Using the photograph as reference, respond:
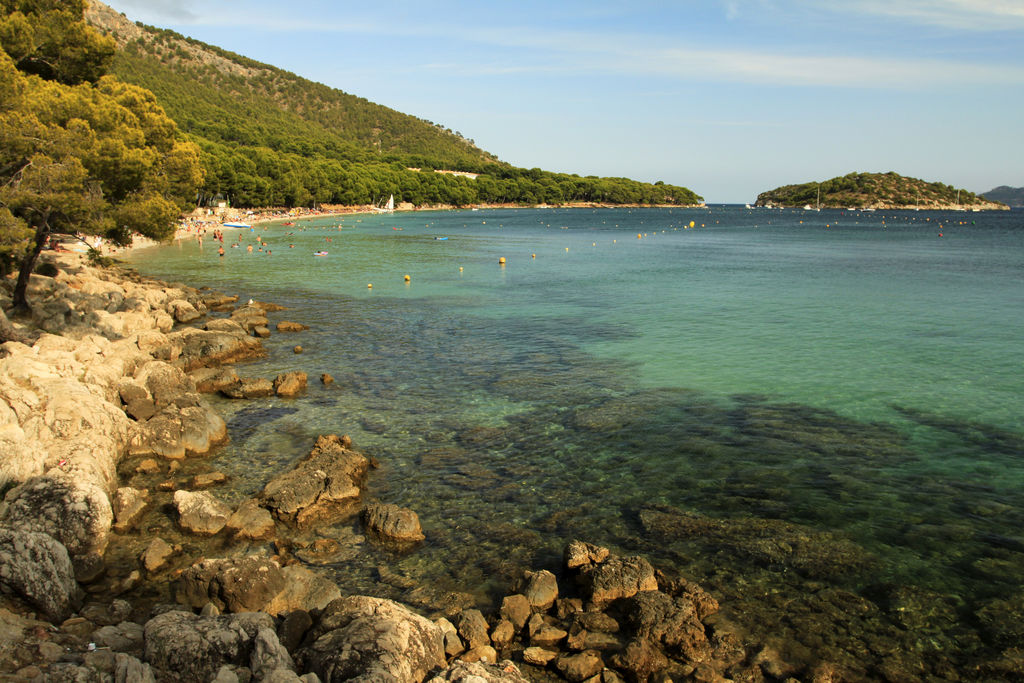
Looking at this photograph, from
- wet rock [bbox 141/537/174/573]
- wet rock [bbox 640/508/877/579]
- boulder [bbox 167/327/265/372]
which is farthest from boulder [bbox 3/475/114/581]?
boulder [bbox 167/327/265/372]

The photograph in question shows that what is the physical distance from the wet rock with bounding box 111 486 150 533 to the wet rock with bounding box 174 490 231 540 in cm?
72

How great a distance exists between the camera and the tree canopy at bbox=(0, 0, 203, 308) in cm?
1930

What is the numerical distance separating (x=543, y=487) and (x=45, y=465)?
919 cm

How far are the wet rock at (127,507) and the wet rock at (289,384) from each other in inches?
271

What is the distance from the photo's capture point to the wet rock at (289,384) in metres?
19.5

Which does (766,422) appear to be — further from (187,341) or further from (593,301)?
(593,301)

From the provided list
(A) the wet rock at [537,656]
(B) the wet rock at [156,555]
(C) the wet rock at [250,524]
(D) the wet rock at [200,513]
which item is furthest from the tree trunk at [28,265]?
(A) the wet rock at [537,656]

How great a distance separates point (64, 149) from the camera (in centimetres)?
2023

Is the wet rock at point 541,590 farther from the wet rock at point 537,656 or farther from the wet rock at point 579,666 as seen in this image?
the wet rock at point 579,666

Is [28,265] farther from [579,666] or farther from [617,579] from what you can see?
[579,666]

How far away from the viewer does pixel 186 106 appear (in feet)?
520

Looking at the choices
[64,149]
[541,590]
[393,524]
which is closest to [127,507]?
[393,524]

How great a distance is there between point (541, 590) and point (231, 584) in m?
4.32

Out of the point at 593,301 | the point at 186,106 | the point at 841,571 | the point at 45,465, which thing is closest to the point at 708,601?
the point at 841,571
